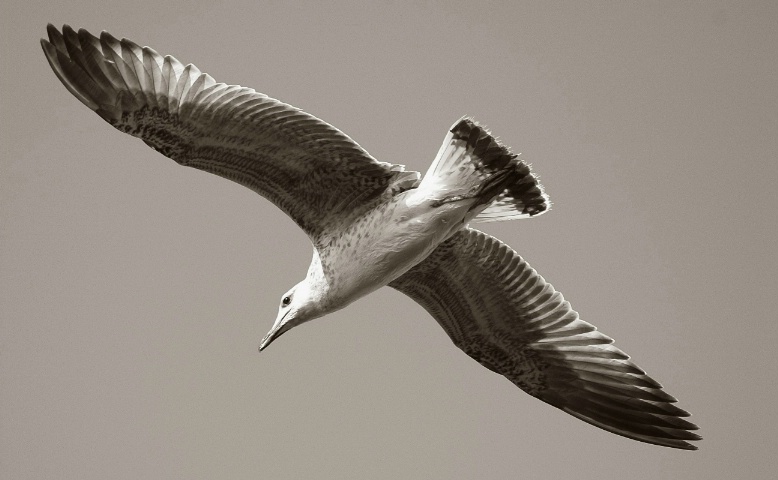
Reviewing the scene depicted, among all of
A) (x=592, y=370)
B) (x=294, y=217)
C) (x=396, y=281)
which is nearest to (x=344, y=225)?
(x=294, y=217)

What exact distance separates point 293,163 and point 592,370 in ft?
6.99

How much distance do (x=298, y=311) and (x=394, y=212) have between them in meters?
0.67

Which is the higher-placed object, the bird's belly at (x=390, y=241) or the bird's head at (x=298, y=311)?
the bird's belly at (x=390, y=241)

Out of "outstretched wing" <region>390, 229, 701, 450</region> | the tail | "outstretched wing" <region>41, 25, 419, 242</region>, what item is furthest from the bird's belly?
"outstretched wing" <region>390, 229, 701, 450</region>

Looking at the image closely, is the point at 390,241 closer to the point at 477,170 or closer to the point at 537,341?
the point at 477,170

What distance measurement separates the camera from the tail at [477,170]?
221 inches

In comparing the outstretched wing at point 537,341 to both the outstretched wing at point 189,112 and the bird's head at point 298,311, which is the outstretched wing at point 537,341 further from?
the outstretched wing at point 189,112

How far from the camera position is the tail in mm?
5605

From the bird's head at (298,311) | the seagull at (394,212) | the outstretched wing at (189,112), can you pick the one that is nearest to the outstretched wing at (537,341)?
the seagull at (394,212)

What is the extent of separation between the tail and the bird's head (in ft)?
2.46

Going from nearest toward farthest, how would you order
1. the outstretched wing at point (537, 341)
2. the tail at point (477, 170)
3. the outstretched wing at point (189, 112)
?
the outstretched wing at point (189, 112) < the tail at point (477, 170) < the outstretched wing at point (537, 341)

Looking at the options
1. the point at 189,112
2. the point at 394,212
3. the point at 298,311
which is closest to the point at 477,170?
the point at 394,212

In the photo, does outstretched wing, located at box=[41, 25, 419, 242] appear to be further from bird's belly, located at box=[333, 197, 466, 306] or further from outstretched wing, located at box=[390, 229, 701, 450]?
outstretched wing, located at box=[390, 229, 701, 450]

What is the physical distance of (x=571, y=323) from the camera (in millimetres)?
6652
